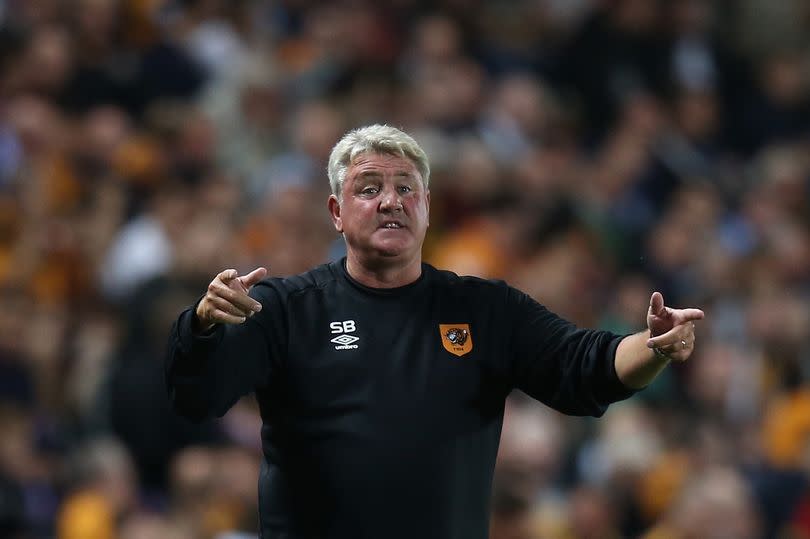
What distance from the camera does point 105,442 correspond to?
7.47m

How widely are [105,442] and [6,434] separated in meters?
0.46

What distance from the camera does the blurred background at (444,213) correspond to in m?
7.34

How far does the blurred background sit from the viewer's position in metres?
7.34

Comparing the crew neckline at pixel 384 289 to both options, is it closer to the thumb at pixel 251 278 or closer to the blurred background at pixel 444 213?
the thumb at pixel 251 278

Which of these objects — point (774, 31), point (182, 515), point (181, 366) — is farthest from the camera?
point (774, 31)

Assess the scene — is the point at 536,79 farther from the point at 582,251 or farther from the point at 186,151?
the point at 186,151

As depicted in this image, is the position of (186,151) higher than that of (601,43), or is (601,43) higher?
(601,43)

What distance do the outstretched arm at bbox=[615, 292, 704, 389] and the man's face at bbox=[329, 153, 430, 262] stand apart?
684 millimetres

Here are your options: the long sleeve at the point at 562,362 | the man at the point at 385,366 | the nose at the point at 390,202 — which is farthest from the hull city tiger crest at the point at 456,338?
the nose at the point at 390,202

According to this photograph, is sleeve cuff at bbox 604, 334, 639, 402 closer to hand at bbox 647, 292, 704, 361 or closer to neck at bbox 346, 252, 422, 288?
hand at bbox 647, 292, 704, 361

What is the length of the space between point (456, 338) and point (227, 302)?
2.37 ft

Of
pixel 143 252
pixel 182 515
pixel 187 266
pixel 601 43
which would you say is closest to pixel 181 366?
pixel 182 515

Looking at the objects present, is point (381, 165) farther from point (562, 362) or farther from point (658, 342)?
point (658, 342)

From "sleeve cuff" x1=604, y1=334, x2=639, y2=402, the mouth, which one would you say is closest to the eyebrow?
the mouth
